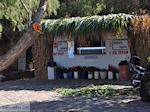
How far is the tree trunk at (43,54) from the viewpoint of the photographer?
11.6m

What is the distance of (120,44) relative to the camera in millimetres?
10297

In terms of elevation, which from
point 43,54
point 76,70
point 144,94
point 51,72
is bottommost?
point 144,94

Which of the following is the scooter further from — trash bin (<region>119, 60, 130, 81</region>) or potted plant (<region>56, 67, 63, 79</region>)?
potted plant (<region>56, 67, 63, 79</region>)

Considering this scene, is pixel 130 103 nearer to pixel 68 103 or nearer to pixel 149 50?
pixel 68 103

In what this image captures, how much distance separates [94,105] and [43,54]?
6520 millimetres

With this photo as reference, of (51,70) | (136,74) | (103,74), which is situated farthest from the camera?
(51,70)

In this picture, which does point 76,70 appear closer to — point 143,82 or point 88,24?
point 88,24

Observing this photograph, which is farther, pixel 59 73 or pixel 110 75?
pixel 59 73

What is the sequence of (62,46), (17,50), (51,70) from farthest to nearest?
1. (62,46)
2. (51,70)
3. (17,50)

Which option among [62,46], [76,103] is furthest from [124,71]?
[76,103]

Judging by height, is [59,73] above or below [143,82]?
below

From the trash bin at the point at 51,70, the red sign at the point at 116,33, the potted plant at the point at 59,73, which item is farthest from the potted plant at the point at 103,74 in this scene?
the trash bin at the point at 51,70

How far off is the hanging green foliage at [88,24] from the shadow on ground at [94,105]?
4050 mm

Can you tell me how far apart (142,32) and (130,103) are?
15.4 ft
